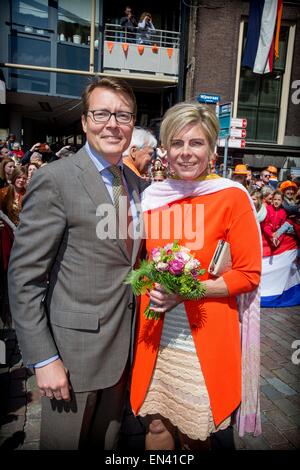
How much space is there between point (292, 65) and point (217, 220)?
1674 centimetres

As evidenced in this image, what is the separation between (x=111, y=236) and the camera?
1576 mm

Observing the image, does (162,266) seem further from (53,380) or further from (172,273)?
Answer: (53,380)

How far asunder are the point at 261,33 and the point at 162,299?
11.0 metres

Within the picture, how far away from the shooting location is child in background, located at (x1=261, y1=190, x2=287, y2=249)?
5.68 metres

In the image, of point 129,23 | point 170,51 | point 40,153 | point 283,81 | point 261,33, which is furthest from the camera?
point 283,81

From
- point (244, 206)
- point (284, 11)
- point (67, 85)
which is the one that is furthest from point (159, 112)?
point (244, 206)

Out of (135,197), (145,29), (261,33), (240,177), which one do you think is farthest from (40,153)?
(261,33)

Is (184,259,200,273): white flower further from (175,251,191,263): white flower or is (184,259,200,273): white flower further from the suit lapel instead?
the suit lapel

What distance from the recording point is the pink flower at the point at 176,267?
151 centimetres

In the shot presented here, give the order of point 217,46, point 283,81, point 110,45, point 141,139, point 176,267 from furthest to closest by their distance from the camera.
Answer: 1. point 283,81
2. point 217,46
3. point 110,45
4. point 141,139
5. point 176,267

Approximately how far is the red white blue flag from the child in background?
6359 millimetres

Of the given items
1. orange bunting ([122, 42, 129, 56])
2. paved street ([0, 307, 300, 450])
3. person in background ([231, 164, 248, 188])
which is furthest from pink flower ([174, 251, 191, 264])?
orange bunting ([122, 42, 129, 56])

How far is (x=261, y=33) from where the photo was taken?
1007 cm

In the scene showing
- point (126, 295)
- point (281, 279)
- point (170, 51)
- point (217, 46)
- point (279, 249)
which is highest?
point (217, 46)
